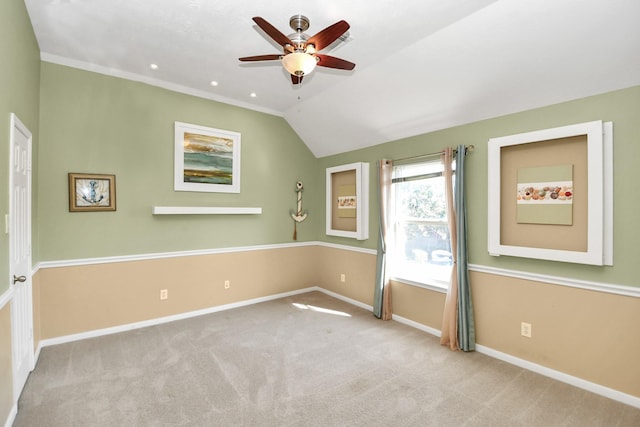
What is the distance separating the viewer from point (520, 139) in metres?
2.74

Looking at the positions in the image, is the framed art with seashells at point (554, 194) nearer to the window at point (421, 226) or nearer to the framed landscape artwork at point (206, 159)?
the window at point (421, 226)

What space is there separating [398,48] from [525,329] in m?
2.82

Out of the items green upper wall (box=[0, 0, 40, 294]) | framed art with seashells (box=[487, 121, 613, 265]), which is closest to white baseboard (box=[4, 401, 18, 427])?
green upper wall (box=[0, 0, 40, 294])

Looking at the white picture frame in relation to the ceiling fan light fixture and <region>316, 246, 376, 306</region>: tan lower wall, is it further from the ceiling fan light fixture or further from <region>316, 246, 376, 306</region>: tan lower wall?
the ceiling fan light fixture

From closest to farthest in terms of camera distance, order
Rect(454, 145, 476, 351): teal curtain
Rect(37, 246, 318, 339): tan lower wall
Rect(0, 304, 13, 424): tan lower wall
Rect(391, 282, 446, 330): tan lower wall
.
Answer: Rect(0, 304, 13, 424): tan lower wall, Rect(454, 145, 476, 351): teal curtain, Rect(37, 246, 318, 339): tan lower wall, Rect(391, 282, 446, 330): tan lower wall

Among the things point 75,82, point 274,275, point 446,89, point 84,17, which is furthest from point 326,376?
point 75,82

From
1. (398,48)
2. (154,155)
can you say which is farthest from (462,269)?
(154,155)

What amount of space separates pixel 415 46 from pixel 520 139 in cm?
125

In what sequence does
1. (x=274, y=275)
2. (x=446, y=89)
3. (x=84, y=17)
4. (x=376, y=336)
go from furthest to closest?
(x=274, y=275)
(x=376, y=336)
(x=446, y=89)
(x=84, y=17)

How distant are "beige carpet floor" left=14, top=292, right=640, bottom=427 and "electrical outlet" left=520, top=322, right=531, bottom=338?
1.00 feet

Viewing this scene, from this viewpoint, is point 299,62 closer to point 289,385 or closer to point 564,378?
point 289,385

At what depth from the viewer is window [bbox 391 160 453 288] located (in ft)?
11.6

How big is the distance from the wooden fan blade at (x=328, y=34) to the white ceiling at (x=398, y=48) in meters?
0.19

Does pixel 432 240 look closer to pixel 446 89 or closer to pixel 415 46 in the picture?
pixel 446 89
